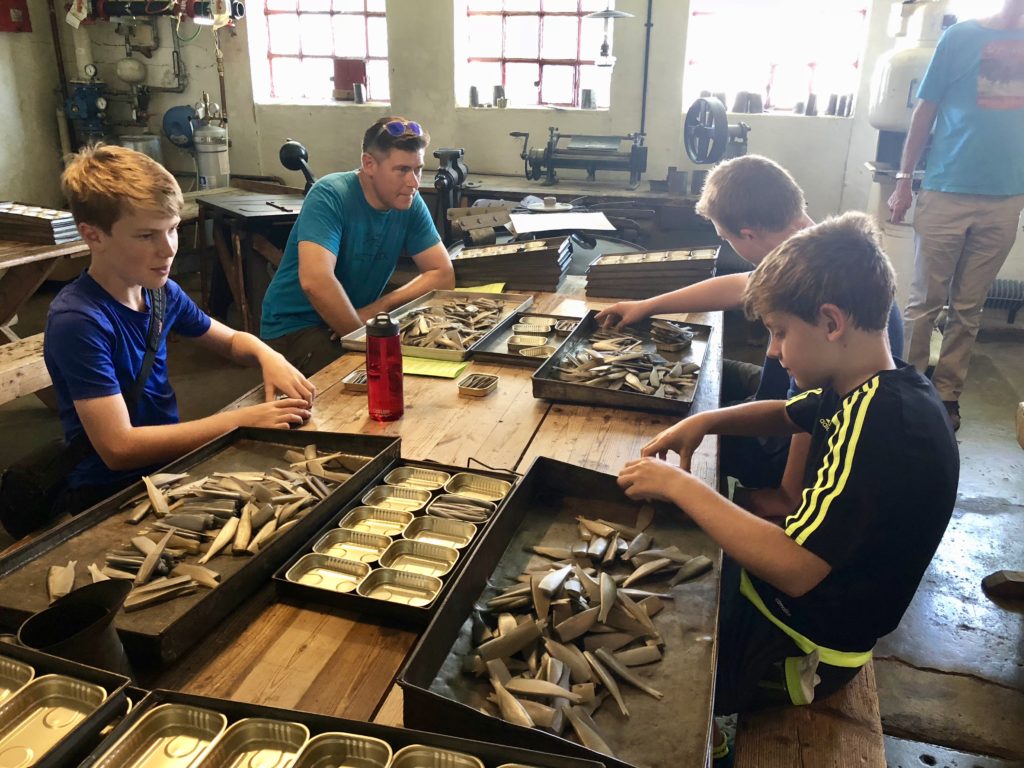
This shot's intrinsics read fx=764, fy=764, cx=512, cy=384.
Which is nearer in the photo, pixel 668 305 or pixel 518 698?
pixel 518 698

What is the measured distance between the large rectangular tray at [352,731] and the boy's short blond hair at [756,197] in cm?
172

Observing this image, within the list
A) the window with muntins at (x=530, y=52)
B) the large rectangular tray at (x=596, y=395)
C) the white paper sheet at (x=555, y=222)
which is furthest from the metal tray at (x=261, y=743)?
the window with muntins at (x=530, y=52)

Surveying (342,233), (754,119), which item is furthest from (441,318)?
(754,119)

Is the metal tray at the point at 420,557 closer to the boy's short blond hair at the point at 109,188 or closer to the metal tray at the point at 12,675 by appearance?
the metal tray at the point at 12,675

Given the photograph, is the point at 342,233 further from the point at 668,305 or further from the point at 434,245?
the point at 668,305

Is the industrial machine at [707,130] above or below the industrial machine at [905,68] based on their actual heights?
below

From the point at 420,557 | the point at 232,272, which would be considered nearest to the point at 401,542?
the point at 420,557

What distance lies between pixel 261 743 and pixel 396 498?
0.60 m

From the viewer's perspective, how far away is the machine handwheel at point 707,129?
168 inches

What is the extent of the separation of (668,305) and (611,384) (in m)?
0.65

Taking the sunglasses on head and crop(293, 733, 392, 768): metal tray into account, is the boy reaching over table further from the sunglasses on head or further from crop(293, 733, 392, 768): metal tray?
crop(293, 733, 392, 768): metal tray

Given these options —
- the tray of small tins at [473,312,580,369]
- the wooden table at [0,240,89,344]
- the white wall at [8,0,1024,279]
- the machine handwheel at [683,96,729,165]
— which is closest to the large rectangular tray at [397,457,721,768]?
the tray of small tins at [473,312,580,369]

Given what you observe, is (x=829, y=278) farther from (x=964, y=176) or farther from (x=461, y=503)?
(x=964, y=176)

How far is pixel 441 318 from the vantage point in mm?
2449
